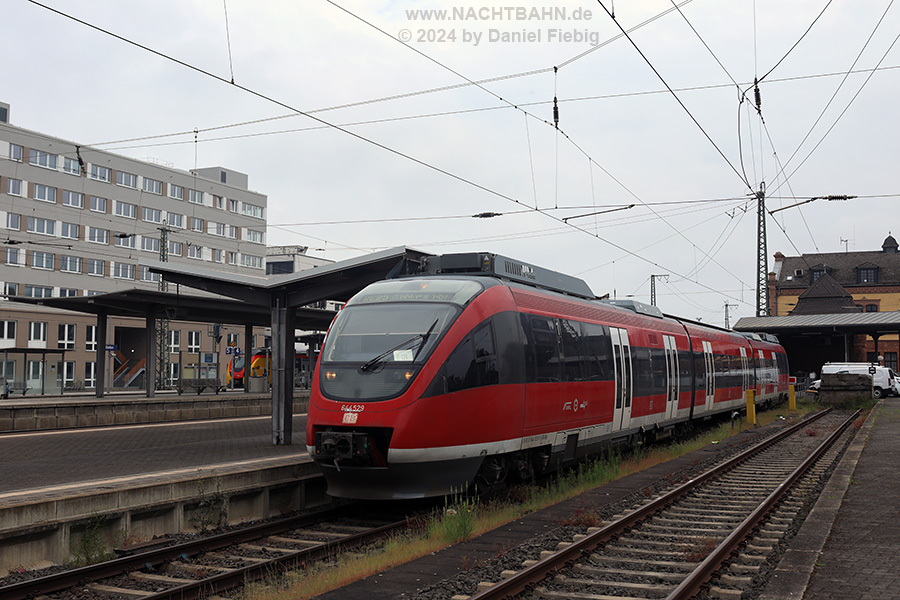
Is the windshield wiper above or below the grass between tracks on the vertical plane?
above

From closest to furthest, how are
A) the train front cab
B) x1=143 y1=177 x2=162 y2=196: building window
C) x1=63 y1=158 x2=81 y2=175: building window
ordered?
the train front cab
x1=63 y1=158 x2=81 y2=175: building window
x1=143 y1=177 x2=162 y2=196: building window

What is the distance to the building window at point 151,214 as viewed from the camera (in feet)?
229

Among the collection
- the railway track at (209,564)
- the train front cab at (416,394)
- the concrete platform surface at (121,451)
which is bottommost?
the railway track at (209,564)

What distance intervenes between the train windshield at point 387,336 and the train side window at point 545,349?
1513mm

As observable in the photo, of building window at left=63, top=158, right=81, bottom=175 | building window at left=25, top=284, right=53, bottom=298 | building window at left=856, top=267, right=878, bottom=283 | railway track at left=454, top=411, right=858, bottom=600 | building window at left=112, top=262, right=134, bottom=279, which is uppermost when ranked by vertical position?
building window at left=63, top=158, right=81, bottom=175

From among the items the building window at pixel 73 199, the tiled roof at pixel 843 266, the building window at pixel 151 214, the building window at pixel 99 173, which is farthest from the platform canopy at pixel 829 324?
the building window at pixel 99 173

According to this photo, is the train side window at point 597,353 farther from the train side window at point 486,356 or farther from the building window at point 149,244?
the building window at point 149,244

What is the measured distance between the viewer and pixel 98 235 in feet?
215

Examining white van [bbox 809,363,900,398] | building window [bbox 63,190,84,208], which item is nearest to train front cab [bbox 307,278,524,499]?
white van [bbox 809,363,900,398]

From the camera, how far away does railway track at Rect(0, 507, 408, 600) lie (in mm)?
7801

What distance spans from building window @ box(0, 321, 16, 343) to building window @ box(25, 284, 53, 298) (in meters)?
3.24

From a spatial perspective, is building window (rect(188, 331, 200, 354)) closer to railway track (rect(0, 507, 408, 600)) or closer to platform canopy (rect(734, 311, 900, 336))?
platform canopy (rect(734, 311, 900, 336))

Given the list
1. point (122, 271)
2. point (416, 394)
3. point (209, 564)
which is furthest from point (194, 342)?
point (209, 564)

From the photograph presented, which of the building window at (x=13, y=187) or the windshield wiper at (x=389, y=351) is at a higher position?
the building window at (x=13, y=187)
